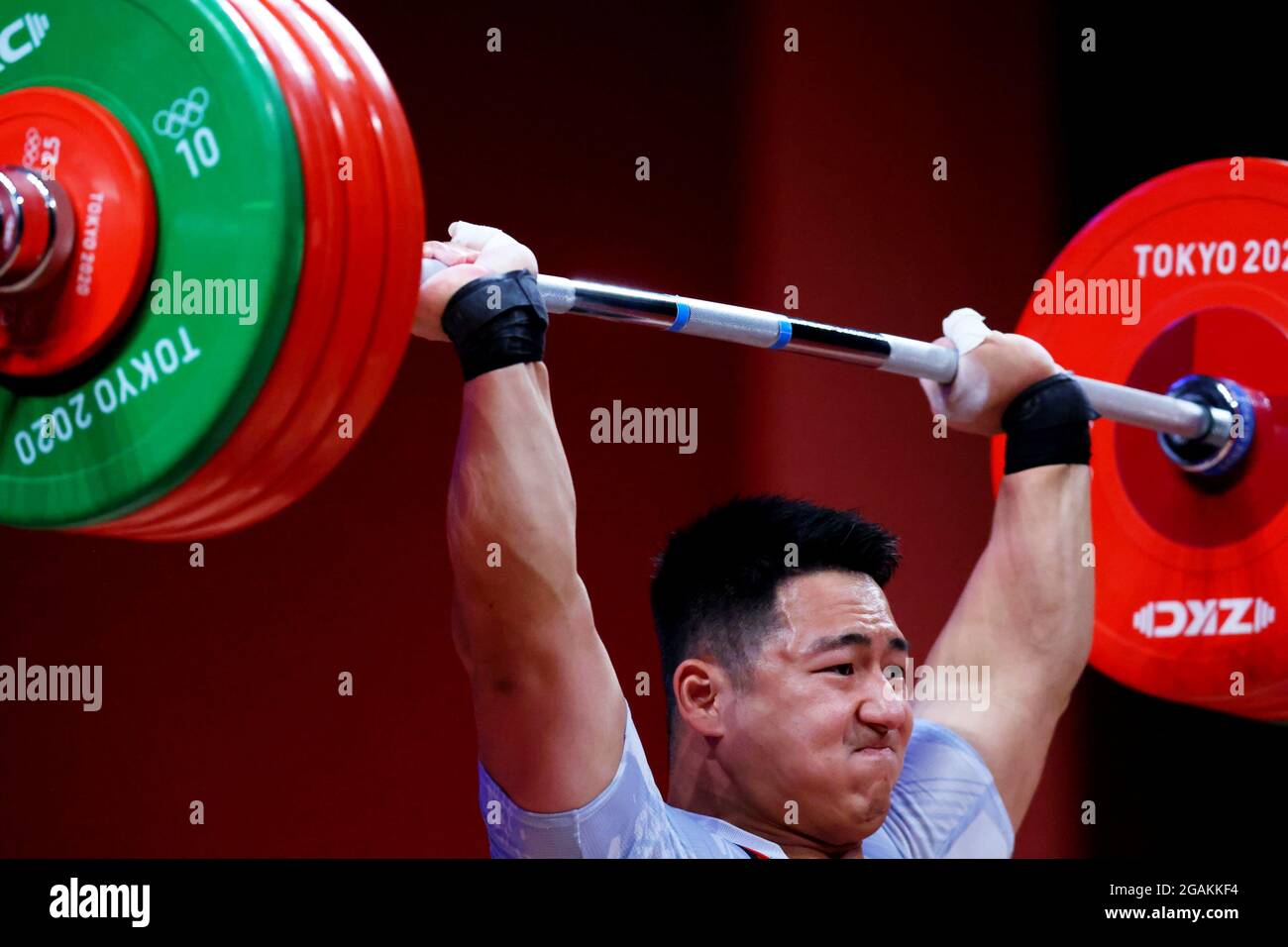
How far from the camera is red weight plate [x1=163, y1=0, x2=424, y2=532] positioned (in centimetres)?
150

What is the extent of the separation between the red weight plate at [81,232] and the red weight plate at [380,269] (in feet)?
0.68

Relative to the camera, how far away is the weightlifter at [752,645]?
1.69 m

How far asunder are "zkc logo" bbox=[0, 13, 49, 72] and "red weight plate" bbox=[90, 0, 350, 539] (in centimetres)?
23

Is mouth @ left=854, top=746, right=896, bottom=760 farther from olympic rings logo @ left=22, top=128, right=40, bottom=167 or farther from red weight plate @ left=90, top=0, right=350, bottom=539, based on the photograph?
olympic rings logo @ left=22, top=128, right=40, bottom=167

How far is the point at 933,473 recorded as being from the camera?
3406mm

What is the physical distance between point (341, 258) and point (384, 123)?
151mm

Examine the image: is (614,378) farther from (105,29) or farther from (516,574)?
(105,29)

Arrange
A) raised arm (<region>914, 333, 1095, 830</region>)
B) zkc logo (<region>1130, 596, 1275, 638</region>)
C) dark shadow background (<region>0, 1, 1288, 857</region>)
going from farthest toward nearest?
1. zkc logo (<region>1130, 596, 1275, 638</region>)
2. dark shadow background (<region>0, 1, 1288, 857</region>)
3. raised arm (<region>914, 333, 1095, 830</region>)

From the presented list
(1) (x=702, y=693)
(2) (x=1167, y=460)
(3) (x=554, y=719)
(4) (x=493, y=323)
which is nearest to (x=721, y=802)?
(1) (x=702, y=693)

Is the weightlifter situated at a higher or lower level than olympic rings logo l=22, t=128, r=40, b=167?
lower

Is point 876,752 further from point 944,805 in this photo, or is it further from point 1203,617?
point 1203,617

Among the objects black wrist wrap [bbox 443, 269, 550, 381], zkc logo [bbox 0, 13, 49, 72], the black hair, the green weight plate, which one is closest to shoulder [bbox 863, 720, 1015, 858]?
the black hair

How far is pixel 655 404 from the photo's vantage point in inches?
122

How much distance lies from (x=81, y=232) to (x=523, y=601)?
570 millimetres
